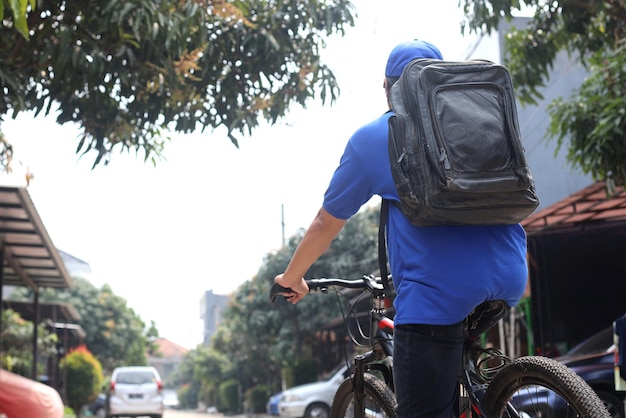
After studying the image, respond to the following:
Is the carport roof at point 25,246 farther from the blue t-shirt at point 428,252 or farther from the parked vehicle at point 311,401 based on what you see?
the blue t-shirt at point 428,252

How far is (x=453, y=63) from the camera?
8.23 feet

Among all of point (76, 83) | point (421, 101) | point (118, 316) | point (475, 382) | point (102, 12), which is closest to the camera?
point (421, 101)

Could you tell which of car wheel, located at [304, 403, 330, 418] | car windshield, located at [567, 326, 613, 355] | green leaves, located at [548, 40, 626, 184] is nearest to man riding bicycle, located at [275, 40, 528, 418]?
green leaves, located at [548, 40, 626, 184]

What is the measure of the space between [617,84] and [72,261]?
55.2m

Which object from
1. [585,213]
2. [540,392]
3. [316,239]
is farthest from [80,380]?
[540,392]

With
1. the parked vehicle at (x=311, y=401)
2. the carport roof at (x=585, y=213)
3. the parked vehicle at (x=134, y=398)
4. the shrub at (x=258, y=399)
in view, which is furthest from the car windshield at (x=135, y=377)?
the carport roof at (x=585, y=213)

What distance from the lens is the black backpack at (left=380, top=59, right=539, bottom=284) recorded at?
2.35m

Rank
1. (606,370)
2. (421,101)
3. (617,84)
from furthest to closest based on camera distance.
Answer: (617,84), (606,370), (421,101)

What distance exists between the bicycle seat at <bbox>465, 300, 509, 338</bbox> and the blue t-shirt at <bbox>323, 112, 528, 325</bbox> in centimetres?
4

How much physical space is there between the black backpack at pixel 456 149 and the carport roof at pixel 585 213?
35.7 ft

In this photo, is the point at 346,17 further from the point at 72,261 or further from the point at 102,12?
the point at 72,261

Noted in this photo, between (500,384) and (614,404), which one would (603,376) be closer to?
(614,404)

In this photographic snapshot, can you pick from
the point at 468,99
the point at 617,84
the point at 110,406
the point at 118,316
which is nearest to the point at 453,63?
the point at 468,99

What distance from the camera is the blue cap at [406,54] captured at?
8.84 ft
